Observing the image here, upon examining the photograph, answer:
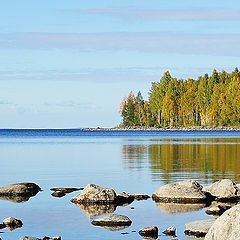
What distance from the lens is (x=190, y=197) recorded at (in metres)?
30.3

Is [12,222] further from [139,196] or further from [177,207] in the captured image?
[139,196]

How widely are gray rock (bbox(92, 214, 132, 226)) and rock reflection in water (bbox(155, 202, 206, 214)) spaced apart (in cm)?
329

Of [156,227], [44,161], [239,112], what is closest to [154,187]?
[156,227]

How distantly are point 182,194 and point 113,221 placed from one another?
666cm

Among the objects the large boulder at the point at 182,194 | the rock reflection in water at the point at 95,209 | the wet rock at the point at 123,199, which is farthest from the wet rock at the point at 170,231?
the wet rock at the point at 123,199

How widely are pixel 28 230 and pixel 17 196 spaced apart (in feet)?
31.5

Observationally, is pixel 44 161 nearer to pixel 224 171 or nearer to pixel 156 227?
pixel 224 171

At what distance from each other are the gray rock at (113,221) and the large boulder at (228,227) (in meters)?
7.93

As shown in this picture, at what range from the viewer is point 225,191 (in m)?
30.9

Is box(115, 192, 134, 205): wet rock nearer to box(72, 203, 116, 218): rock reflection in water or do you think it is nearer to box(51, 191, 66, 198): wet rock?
box(72, 203, 116, 218): rock reflection in water

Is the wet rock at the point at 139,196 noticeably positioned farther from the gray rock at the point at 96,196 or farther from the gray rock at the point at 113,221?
the gray rock at the point at 113,221

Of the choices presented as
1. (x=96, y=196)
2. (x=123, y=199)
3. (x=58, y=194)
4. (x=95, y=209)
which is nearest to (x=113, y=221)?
(x=95, y=209)

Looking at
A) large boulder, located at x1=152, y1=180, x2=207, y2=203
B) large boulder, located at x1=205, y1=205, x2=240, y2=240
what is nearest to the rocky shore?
large boulder, located at x1=152, y1=180, x2=207, y2=203

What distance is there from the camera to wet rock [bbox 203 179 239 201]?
30719mm
